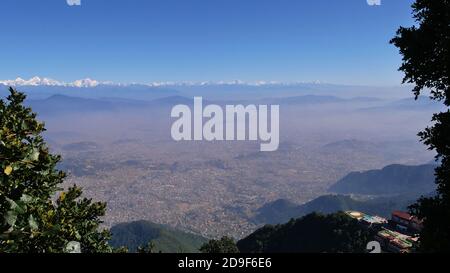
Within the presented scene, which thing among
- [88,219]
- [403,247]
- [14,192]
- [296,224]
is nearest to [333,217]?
[296,224]

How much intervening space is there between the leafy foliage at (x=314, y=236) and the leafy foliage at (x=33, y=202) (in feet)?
237

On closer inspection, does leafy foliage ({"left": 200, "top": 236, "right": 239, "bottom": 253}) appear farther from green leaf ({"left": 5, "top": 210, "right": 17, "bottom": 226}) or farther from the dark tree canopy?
green leaf ({"left": 5, "top": 210, "right": 17, "bottom": 226})

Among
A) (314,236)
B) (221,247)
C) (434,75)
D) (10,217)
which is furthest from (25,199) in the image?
(314,236)

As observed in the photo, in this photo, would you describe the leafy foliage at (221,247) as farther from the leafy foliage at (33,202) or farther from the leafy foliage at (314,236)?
the leafy foliage at (33,202)

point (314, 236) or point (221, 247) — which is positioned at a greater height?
point (221, 247)

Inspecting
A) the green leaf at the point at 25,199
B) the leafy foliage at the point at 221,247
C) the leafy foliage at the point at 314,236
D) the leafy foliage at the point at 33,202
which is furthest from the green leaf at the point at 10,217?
the leafy foliage at the point at 314,236

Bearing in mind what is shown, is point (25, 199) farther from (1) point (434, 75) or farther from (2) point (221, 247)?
(2) point (221, 247)

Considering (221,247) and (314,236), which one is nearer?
(221,247)

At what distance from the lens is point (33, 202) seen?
6562 mm

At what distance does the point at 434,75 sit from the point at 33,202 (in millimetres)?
14044

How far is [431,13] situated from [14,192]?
14.5 m

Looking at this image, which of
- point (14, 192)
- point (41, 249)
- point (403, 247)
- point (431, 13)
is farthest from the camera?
point (403, 247)
